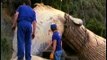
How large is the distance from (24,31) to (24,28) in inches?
2.1

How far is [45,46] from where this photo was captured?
1166cm

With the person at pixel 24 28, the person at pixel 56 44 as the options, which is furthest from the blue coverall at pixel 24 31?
the person at pixel 56 44

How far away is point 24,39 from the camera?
8.33m

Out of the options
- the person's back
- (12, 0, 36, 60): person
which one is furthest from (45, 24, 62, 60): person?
(12, 0, 36, 60): person

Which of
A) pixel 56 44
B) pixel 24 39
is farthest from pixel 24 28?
pixel 56 44

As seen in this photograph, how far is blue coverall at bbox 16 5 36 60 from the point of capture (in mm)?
8273

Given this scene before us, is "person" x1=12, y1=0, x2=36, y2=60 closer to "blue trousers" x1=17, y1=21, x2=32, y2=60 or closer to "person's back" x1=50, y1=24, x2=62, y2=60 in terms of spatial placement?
"blue trousers" x1=17, y1=21, x2=32, y2=60

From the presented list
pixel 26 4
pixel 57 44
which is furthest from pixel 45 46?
pixel 26 4

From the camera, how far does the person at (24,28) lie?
827 cm

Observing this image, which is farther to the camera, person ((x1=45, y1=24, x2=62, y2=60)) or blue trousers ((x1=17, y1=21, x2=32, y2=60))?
person ((x1=45, y1=24, x2=62, y2=60))

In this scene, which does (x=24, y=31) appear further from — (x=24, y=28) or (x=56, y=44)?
(x=56, y=44)

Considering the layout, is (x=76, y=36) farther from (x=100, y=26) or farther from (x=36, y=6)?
(x=100, y=26)

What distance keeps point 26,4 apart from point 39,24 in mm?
3618

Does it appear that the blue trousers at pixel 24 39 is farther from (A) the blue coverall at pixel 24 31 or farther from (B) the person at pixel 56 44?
(B) the person at pixel 56 44
